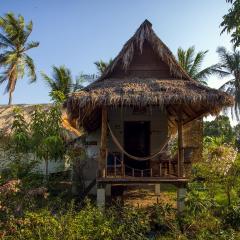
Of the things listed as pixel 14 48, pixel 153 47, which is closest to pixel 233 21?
pixel 153 47

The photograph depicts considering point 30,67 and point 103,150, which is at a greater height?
point 30,67

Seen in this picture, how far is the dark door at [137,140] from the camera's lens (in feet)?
37.2

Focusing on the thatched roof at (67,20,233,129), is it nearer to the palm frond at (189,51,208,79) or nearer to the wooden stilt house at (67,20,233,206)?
the wooden stilt house at (67,20,233,206)

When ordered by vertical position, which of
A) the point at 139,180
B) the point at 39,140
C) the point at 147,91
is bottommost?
the point at 139,180

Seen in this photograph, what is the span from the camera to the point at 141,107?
9.15 metres

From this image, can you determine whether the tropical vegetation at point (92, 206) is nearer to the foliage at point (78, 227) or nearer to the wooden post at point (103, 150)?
the foliage at point (78, 227)

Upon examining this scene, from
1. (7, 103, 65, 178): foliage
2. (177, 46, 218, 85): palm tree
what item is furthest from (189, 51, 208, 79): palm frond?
(7, 103, 65, 178): foliage

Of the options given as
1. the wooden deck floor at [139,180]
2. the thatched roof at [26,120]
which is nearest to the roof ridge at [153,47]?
the wooden deck floor at [139,180]

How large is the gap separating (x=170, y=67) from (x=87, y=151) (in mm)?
4478

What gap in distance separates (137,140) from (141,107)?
256cm

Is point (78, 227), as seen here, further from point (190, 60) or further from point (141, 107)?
point (190, 60)

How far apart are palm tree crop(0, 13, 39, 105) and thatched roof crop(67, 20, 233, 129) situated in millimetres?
15399

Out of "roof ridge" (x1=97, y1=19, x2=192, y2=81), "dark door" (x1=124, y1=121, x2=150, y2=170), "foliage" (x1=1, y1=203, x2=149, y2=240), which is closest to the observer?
"foliage" (x1=1, y1=203, x2=149, y2=240)

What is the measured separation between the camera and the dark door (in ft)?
37.2
